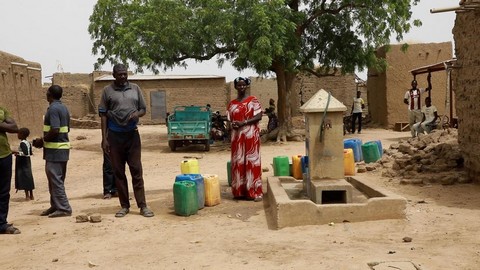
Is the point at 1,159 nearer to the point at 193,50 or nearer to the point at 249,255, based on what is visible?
the point at 249,255

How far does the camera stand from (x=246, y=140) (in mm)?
6441

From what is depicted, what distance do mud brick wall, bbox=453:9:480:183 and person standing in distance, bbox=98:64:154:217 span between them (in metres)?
4.50

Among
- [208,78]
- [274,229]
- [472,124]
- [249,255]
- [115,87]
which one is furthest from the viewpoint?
[208,78]

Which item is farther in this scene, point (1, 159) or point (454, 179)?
point (454, 179)

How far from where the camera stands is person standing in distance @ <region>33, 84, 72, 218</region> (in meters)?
5.77

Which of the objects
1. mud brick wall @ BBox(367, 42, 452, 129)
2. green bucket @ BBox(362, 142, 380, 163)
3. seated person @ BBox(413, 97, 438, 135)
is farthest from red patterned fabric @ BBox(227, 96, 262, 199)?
mud brick wall @ BBox(367, 42, 452, 129)

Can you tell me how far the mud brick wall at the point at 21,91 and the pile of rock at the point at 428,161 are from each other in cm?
1074

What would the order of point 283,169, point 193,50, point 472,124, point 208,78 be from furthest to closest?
1. point 208,78
2. point 193,50
3. point 283,169
4. point 472,124

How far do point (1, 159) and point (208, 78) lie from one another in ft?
72.8

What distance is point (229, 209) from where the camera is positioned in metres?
6.11

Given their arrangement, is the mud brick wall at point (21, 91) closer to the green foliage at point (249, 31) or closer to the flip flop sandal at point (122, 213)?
the green foliage at point (249, 31)

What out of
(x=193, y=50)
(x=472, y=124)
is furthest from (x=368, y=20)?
(x=472, y=124)

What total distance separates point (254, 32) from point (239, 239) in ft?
32.3

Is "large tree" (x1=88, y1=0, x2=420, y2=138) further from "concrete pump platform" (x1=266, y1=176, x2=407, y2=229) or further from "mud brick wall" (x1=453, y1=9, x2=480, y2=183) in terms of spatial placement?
"concrete pump platform" (x1=266, y1=176, x2=407, y2=229)
